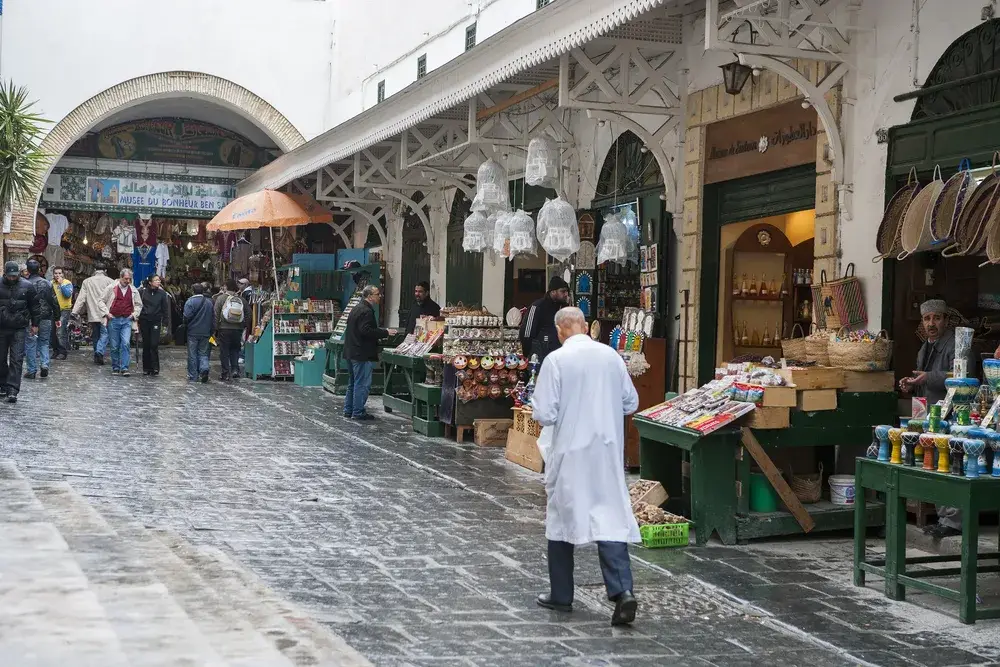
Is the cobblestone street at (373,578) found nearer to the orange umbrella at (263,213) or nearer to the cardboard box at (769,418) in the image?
the cardboard box at (769,418)

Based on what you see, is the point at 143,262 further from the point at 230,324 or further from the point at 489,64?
the point at 489,64

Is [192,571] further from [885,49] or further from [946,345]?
[885,49]

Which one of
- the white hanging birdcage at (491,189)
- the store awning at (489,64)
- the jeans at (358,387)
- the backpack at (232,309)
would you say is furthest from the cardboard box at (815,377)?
the backpack at (232,309)

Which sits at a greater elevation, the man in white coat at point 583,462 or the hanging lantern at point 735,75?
the hanging lantern at point 735,75

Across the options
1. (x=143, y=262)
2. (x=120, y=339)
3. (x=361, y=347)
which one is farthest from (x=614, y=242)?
(x=143, y=262)

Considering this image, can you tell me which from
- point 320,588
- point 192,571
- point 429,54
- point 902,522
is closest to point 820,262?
point 902,522

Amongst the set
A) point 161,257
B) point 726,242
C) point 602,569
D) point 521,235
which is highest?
point 161,257

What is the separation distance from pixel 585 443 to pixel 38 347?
13.6 metres

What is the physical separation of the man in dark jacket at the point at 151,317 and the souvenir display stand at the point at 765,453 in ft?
38.7

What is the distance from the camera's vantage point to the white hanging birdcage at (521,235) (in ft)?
40.4

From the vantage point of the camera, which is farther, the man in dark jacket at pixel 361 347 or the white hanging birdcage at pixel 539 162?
the man in dark jacket at pixel 361 347

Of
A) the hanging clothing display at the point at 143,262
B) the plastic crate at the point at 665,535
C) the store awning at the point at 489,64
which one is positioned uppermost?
the store awning at the point at 489,64

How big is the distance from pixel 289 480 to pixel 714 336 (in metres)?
3.94

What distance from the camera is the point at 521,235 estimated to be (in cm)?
1236
